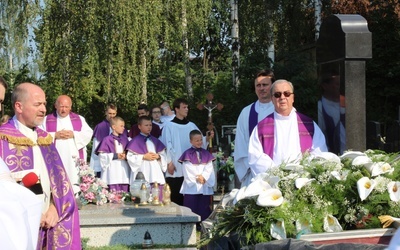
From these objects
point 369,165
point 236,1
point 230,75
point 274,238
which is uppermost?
point 236,1

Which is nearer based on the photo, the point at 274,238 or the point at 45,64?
the point at 274,238

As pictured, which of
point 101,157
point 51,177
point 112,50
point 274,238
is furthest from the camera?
point 112,50

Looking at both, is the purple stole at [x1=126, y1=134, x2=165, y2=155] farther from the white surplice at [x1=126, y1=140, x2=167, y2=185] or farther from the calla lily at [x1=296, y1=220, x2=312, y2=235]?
the calla lily at [x1=296, y1=220, x2=312, y2=235]

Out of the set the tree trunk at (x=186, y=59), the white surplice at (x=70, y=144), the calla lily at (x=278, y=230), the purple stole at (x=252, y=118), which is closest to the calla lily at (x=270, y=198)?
the calla lily at (x=278, y=230)

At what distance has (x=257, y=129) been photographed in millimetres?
7262

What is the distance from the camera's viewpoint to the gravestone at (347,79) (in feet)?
25.2

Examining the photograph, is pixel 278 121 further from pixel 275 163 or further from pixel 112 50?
pixel 112 50

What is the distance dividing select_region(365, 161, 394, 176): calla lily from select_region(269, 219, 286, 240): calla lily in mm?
686

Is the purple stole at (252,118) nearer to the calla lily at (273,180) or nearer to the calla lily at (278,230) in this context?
the calla lily at (273,180)

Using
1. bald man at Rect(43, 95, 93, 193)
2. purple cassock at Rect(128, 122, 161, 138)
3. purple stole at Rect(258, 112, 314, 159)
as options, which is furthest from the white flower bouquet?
purple cassock at Rect(128, 122, 161, 138)

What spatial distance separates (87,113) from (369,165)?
70.0 feet

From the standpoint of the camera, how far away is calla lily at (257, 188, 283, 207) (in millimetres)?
5204

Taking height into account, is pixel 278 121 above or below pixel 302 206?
above

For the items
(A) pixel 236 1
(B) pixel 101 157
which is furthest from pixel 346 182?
(A) pixel 236 1
